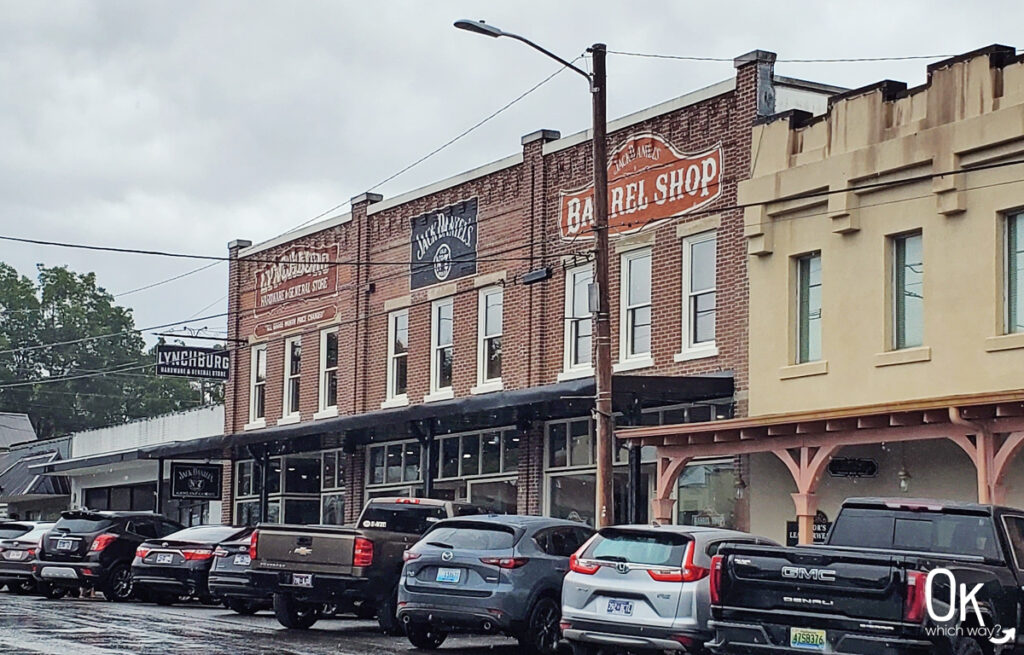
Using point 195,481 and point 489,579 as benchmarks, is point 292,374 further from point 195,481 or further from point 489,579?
point 489,579

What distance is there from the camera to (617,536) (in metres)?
15.0

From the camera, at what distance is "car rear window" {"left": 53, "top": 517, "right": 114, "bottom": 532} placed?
25.7m

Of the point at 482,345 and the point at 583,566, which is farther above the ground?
the point at 482,345

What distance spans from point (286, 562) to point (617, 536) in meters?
5.60

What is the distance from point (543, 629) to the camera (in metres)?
16.6

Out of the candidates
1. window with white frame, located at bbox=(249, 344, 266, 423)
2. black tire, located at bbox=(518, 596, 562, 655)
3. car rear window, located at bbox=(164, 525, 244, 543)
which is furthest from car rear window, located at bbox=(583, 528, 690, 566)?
window with white frame, located at bbox=(249, 344, 266, 423)

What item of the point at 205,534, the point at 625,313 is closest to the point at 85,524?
the point at 205,534

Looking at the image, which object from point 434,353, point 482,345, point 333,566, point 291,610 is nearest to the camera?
point 333,566

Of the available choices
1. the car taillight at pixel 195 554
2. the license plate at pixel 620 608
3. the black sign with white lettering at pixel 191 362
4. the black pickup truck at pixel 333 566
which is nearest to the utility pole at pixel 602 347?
the black pickup truck at pixel 333 566

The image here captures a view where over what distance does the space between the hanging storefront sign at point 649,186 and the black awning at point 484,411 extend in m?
2.94

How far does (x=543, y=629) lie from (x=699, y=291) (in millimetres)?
8863

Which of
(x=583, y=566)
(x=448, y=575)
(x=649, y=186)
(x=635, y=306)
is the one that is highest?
(x=649, y=186)

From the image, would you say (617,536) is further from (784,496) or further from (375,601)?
(784,496)

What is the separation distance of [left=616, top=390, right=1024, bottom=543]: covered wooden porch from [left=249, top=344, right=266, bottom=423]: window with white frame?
17.1m
